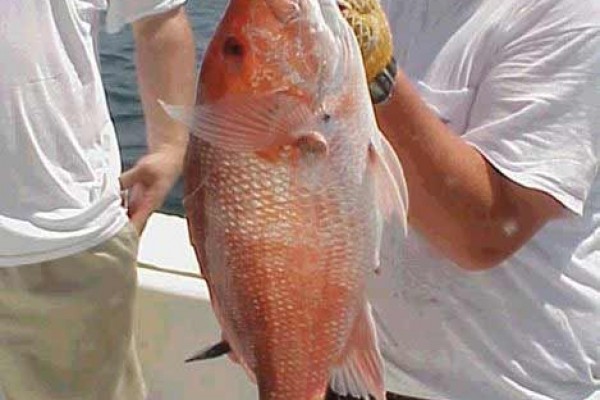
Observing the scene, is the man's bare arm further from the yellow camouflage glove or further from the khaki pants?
the yellow camouflage glove

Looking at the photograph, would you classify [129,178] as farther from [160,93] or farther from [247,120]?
[247,120]

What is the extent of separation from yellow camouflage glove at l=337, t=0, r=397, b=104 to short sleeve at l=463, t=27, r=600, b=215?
0.82 ft

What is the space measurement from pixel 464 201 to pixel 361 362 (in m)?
0.36

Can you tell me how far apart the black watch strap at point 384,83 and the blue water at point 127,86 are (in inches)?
140

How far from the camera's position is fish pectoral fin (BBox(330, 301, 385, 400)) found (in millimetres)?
1388

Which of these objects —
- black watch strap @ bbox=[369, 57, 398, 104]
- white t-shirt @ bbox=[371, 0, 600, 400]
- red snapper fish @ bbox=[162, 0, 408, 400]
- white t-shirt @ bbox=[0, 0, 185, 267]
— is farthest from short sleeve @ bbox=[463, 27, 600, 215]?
white t-shirt @ bbox=[0, 0, 185, 267]

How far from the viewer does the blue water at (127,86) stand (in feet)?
19.5

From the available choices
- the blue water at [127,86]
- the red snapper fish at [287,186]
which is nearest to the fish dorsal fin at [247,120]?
the red snapper fish at [287,186]

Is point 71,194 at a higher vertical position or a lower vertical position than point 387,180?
lower

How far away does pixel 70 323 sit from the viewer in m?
2.44

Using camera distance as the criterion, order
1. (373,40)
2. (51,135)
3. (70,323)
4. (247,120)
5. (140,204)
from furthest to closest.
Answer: (140,204) < (70,323) < (51,135) < (373,40) < (247,120)

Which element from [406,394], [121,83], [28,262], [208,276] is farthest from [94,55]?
[121,83]

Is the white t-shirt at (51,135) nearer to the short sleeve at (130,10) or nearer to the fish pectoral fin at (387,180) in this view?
the short sleeve at (130,10)

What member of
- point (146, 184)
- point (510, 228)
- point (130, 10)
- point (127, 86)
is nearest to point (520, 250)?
point (510, 228)
